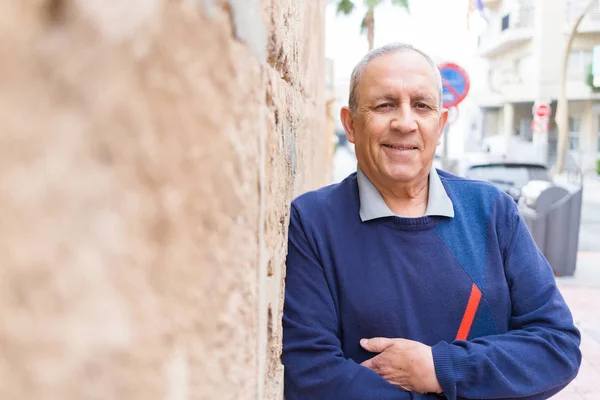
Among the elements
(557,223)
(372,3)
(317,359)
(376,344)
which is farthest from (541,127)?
(317,359)

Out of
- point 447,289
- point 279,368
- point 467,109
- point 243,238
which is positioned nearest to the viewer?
point 243,238

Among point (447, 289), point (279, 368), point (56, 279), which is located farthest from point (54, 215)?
point (447, 289)

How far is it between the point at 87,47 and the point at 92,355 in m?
0.26

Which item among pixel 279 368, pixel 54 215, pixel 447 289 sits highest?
pixel 54 215

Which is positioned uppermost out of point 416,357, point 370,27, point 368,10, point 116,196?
point 368,10

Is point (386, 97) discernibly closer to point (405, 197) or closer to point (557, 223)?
point (405, 197)

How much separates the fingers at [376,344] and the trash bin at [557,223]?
5743 mm

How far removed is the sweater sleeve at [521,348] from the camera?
5.06 feet

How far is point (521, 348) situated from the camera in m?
1.59

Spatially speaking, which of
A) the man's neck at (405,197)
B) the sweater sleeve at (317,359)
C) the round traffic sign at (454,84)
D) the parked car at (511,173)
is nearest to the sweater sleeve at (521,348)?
the sweater sleeve at (317,359)

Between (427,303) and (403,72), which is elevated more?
(403,72)

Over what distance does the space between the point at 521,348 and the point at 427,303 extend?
0.26 metres

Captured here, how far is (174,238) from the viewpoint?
1.93 ft

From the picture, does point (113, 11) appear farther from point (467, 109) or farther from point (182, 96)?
point (467, 109)
